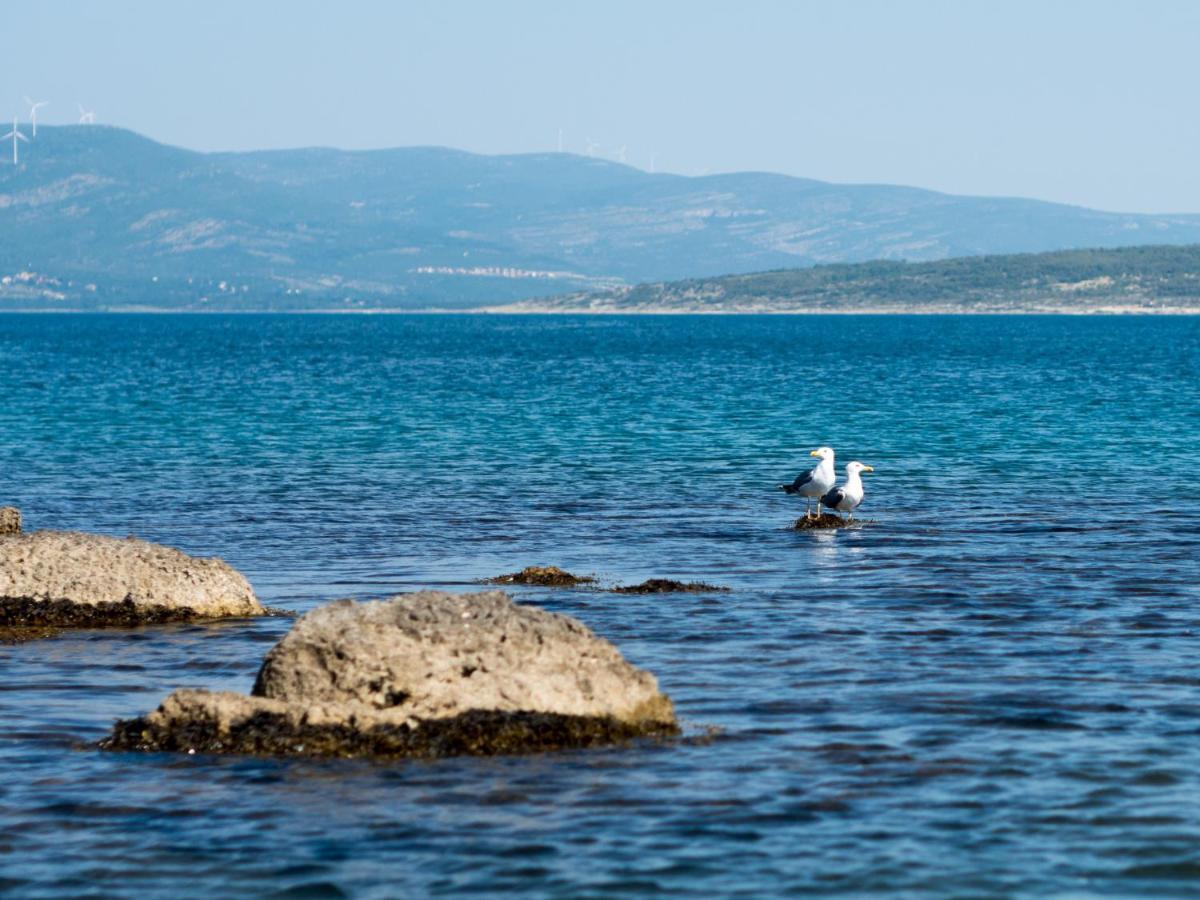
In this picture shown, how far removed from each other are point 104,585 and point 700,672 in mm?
6250

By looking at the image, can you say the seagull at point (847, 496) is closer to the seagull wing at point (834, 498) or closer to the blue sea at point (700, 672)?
the seagull wing at point (834, 498)

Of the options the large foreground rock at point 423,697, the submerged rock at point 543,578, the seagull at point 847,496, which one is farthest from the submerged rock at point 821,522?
the large foreground rock at point 423,697

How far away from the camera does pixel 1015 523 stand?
27.4m

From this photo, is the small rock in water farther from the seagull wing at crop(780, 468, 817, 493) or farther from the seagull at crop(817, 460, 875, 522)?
the seagull wing at crop(780, 468, 817, 493)

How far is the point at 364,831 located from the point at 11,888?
6.51ft

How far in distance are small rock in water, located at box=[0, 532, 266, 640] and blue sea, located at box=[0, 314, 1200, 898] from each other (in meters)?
0.44

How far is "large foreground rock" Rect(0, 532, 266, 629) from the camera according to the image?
1806 cm

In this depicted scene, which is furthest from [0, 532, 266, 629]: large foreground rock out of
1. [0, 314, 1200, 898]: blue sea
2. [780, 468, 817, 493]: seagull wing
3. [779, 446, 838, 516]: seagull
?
[780, 468, 817, 493]: seagull wing

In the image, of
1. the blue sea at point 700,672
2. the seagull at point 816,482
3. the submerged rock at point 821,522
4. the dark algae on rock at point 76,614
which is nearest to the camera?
the blue sea at point 700,672

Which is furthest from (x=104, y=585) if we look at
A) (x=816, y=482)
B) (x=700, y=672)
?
(x=816, y=482)

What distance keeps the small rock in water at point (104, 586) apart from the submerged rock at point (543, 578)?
3462mm

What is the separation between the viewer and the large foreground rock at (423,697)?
41.7ft

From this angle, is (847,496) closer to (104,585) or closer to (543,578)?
(543,578)

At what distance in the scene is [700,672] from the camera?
51.3ft
